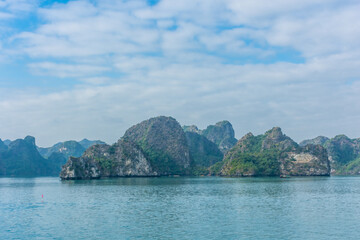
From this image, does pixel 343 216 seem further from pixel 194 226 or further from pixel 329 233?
pixel 194 226

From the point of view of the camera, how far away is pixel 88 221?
52781mm

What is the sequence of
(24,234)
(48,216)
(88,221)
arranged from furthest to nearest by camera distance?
1. (48,216)
2. (88,221)
3. (24,234)

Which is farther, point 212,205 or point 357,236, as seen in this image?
point 212,205

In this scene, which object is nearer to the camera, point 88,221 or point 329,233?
point 329,233

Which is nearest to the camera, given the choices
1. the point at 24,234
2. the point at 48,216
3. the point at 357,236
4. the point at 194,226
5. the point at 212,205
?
the point at 357,236

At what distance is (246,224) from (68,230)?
77.2 ft

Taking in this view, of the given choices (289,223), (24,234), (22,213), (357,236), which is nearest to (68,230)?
(24,234)

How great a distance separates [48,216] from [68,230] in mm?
13340

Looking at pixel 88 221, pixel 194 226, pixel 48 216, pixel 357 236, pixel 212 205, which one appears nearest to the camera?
pixel 357 236

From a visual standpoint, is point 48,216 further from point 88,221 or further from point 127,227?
point 127,227

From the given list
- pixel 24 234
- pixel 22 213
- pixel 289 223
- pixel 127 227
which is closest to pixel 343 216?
pixel 289 223

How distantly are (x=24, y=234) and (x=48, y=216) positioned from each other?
13.8 m

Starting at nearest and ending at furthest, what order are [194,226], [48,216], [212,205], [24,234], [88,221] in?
[24,234] → [194,226] → [88,221] → [48,216] → [212,205]

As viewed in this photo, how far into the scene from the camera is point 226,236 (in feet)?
137
